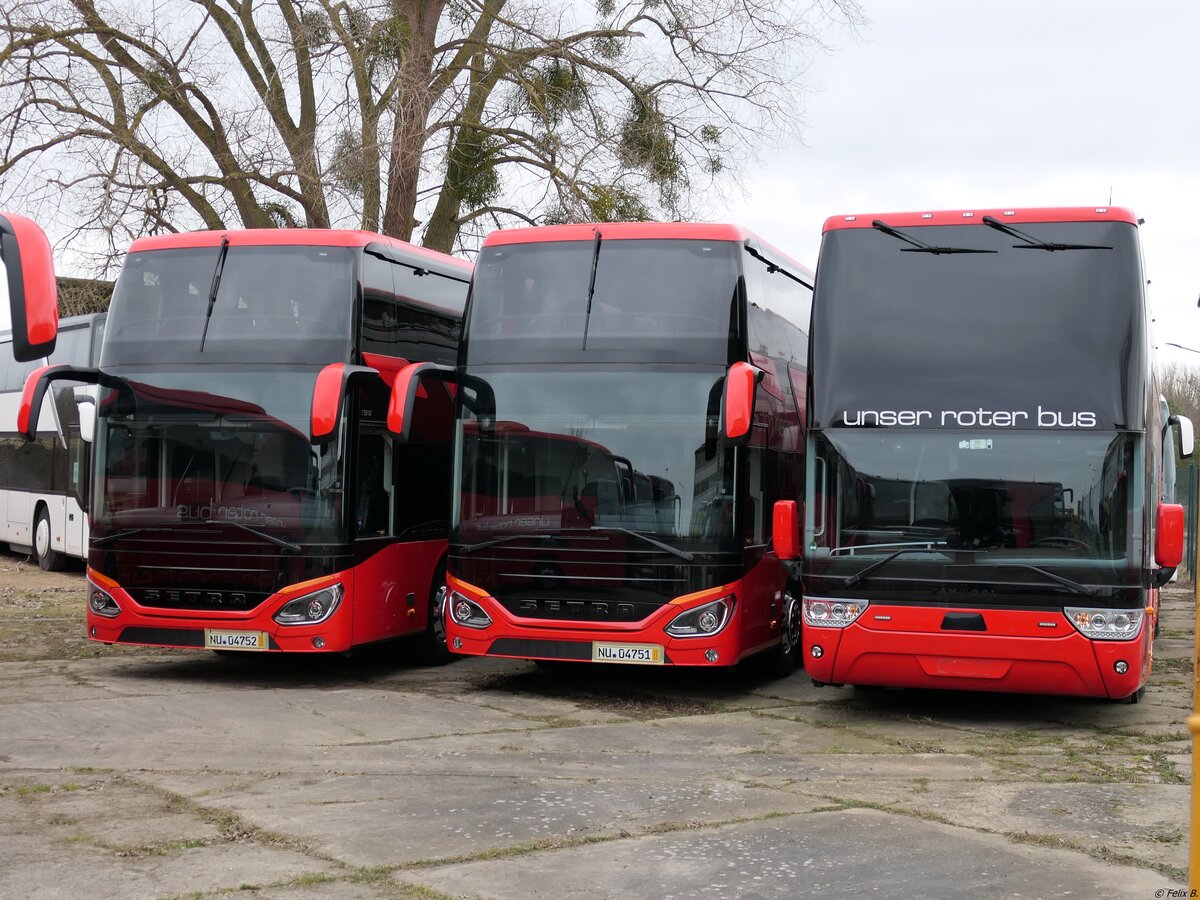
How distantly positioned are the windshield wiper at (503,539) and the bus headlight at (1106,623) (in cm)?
403

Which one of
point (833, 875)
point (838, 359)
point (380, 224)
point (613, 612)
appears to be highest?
point (380, 224)

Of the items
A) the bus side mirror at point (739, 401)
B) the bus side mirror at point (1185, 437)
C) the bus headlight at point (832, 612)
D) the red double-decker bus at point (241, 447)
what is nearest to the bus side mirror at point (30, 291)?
the red double-decker bus at point (241, 447)

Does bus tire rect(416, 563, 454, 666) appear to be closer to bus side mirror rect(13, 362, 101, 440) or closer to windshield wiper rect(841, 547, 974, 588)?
bus side mirror rect(13, 362, 101, 440)

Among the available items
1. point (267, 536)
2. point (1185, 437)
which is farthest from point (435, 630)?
point (1185, 437)

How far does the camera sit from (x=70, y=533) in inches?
1009

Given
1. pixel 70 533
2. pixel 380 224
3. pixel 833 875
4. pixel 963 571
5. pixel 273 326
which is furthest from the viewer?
pixel 70 533

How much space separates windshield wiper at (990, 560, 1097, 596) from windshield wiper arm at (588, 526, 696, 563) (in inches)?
95.6

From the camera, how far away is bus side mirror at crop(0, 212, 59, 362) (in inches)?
256

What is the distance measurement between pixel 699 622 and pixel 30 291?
6.48 m

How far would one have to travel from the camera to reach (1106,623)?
10352 millimetres

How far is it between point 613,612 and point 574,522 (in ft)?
2.54

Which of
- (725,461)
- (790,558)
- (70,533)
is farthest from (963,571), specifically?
(70,533)

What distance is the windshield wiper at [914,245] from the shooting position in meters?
11.1

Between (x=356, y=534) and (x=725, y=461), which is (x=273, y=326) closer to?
(x=356, y=534)
